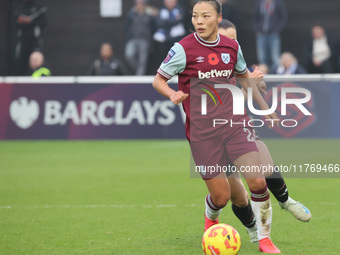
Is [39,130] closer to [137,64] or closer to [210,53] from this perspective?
[137,64]

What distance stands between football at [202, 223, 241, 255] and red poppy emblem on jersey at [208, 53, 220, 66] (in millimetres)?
1382

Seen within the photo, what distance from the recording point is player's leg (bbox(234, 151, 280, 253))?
6.12 metres

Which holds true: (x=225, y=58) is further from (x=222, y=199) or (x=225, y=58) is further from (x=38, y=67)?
(x=38, y=67)

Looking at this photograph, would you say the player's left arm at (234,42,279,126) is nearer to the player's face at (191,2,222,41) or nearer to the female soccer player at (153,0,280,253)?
the female soccer player at (153,0,280,253)

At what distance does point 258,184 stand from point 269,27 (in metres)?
12.3

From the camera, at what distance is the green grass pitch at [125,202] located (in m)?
6.75

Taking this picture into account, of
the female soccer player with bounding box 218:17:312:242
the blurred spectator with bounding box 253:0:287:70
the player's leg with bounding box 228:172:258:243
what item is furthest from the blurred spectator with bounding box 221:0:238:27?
the player's leg with bounding box 228:172:258:243

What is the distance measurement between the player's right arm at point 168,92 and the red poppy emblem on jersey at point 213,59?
0.42 m

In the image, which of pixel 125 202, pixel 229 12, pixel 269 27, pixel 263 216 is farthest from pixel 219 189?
pixel 269 27

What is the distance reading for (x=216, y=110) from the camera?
6285 mm

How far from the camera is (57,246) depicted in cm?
666

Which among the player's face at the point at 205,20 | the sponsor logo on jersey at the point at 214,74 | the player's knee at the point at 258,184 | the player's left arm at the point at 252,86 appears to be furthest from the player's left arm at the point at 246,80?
the player's knee at the point at 258,184

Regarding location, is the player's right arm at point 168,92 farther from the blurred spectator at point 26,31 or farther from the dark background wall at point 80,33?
the dark background wall at point 80,33

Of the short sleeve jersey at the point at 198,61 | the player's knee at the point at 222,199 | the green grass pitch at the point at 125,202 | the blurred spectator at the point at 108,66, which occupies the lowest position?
the green grass pitch at the point at 125,202
